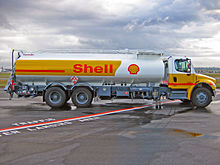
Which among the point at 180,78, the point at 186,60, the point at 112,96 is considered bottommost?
the point at 112,96

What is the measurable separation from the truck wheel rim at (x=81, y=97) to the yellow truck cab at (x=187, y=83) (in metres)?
5.04

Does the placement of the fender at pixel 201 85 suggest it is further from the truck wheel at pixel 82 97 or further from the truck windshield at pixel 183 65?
the truck wheel at pixel 82 97

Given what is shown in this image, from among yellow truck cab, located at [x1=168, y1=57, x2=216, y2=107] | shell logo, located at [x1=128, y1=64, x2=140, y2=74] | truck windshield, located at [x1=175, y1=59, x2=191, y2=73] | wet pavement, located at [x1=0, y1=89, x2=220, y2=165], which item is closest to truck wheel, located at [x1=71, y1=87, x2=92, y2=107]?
shell logo, located at [x1=128, y1=64, x2=140, y2=74]

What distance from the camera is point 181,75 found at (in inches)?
514

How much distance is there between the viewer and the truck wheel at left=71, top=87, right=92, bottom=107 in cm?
1296

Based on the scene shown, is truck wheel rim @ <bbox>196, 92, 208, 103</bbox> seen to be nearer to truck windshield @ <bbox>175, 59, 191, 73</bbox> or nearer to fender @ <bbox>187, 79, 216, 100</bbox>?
fender @ <bbox>187, 79, 216, 100</bbox>

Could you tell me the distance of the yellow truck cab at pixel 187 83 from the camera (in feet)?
42.4

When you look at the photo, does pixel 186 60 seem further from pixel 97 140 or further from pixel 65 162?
pixel 65 162

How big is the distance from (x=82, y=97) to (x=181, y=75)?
5.98 metres

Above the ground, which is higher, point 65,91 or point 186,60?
point 186,60

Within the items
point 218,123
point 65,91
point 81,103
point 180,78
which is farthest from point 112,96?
point 218,123

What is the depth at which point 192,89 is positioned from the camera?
1301 centimetres

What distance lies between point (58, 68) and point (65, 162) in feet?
27.8

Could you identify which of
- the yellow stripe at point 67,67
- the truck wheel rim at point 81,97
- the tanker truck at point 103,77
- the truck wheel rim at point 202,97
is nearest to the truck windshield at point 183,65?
the tanker truck at point 103,77
